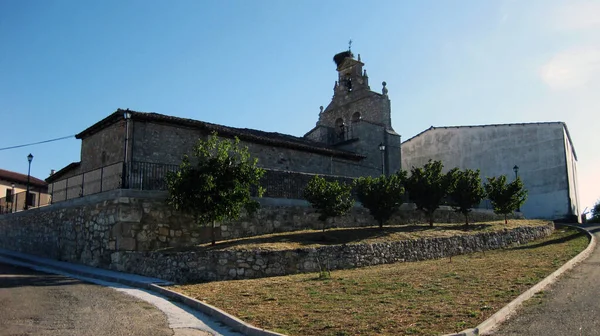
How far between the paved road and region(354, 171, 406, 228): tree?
9.01 meters

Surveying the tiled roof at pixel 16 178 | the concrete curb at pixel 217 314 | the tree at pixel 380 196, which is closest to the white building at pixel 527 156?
the tree at pixel 380 196

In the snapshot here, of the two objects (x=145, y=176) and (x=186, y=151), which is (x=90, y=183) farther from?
(x=186, y=151)

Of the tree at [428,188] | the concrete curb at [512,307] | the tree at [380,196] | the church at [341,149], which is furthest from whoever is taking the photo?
the tree at [428,188]

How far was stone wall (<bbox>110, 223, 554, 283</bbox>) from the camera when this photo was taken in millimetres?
13562

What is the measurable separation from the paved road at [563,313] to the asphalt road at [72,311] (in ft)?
19.0

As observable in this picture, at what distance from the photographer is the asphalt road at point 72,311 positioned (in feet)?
24.8

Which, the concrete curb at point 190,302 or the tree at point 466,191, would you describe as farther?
the tree at point 466,191

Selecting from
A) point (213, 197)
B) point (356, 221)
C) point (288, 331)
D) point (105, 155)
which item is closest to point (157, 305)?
point (288, 331)

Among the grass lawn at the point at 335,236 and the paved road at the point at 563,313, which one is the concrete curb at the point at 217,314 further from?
the paved road at the point at 563,313

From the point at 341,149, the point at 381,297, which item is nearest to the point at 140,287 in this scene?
the point at 381,297

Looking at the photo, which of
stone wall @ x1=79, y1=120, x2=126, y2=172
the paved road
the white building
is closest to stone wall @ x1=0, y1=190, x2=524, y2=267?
stone wall @ x1=79, y1=120, x2=126, y2=172

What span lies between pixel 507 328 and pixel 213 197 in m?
10.4

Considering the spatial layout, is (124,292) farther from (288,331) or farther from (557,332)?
(557,332)

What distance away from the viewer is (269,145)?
84.9ft
